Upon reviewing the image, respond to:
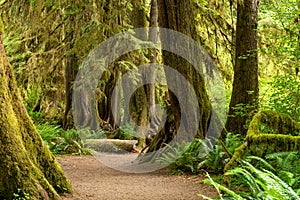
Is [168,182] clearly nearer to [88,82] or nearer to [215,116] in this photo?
[215,116]

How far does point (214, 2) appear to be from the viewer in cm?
1220

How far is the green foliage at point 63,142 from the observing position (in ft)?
41.9

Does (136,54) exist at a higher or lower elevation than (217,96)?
higher

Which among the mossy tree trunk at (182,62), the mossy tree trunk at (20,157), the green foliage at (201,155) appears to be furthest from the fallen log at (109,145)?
the mossy tree trunk at (20,157)

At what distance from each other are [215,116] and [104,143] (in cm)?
590

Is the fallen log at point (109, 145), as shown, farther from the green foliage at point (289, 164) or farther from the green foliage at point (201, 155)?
the green foliage at point (289, 164)

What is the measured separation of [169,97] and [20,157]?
588 cm

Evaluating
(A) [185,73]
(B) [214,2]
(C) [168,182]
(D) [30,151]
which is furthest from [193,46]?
(D) [30,151]

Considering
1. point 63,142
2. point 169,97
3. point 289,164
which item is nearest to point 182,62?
point 169,97

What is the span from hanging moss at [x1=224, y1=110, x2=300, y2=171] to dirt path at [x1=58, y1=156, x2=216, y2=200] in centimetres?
126

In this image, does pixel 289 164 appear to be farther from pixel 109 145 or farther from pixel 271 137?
pixel 109 145

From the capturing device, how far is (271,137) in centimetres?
529

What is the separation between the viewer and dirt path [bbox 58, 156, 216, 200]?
6316 mm

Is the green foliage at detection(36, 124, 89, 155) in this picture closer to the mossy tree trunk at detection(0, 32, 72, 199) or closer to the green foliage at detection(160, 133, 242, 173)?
the green foliage at detection(160, 133, 242, 173)
